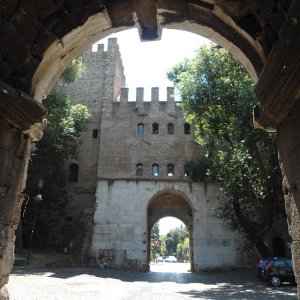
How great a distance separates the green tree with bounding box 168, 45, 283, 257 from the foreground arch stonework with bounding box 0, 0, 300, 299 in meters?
10.00

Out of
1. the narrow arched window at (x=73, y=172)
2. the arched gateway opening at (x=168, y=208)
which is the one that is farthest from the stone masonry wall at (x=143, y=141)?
the narrow arched window at (x=73, y=172)

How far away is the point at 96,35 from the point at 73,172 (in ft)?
72.9

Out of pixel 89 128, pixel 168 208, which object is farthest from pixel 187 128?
pixel 89 128

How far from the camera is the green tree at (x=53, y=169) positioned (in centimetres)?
2030

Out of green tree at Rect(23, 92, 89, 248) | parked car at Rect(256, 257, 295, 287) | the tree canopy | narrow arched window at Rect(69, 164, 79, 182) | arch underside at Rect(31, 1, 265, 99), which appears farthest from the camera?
narrow arched window at Rect(69, 164, 79, 182)

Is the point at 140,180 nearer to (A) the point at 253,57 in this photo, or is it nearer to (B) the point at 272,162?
(B) the point at 272,162

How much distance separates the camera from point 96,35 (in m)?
4.83

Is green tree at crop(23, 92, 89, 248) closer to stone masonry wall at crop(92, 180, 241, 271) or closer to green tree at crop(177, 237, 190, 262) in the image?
stone masonry wall at crop(92, 180, 241, 271)

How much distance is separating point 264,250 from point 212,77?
845cm

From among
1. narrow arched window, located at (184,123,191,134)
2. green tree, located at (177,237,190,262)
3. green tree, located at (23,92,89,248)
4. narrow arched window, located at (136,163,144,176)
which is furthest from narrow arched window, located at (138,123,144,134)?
green tree, located at (177,237,190,262)

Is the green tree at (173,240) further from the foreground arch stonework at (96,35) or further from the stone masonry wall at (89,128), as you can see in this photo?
the foreground arch stonework at (96,35)

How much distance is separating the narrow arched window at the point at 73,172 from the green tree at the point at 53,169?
66.5 inches

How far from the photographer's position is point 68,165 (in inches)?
1028

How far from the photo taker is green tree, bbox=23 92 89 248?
66.6 feet
